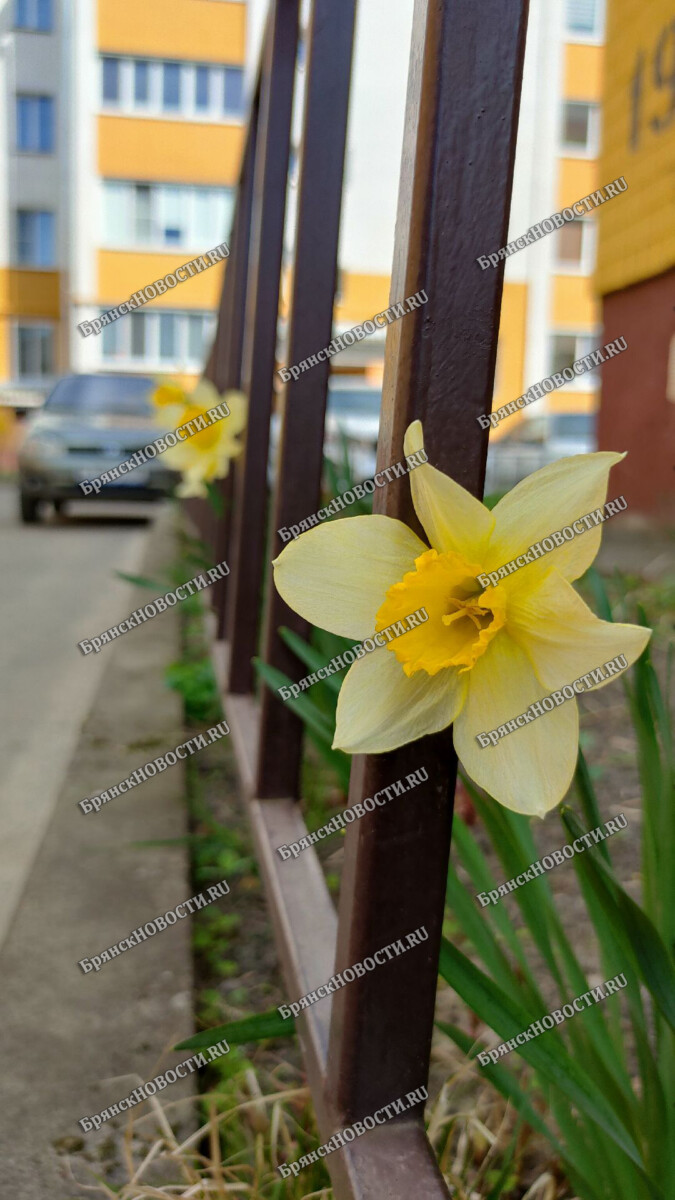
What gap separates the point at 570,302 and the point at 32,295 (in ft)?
33.9

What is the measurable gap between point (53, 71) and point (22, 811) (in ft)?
74.4

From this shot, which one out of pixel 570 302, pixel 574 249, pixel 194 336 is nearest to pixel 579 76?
pixel 574 249

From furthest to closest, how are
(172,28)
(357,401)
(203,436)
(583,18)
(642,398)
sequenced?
1. (583,18)
2. (172,28)
3. (357,401)
4. (642,398)
5. (203,436)

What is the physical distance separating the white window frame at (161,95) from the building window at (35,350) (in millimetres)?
4254

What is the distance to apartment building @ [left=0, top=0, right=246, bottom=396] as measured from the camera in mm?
20422

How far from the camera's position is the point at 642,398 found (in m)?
5.36

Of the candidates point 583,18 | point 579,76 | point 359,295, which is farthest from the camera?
point 583,18

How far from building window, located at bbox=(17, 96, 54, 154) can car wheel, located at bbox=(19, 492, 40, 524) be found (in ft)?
49.6

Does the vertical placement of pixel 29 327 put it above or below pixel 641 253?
below

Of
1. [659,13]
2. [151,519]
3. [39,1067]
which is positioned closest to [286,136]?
[39,1067]

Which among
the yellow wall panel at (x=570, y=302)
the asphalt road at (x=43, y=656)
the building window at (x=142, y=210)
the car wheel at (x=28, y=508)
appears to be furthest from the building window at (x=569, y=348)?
the car wheel at (x=28, y=508)

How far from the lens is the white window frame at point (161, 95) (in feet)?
67.2

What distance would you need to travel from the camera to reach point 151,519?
9.77 metres

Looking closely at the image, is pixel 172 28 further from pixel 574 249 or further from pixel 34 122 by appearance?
pixel 574 249
